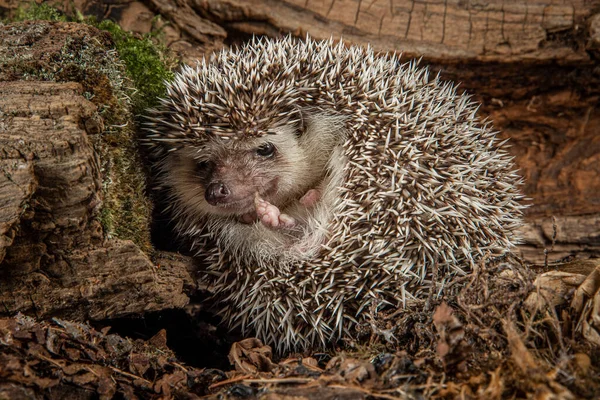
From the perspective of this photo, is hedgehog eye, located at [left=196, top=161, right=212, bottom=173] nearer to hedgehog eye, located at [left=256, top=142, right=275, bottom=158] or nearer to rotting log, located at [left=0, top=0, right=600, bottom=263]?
hedgehog eye, located at [left=256, top=142, right=275, bottom=158]

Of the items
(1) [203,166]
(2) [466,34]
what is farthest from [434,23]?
(1) [203,166]

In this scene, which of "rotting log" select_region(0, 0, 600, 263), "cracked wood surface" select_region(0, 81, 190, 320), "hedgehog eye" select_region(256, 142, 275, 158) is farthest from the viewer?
"rotting log" select_region(0, 0, 600, 263)

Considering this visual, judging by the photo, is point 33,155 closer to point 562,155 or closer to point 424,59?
point 424,59

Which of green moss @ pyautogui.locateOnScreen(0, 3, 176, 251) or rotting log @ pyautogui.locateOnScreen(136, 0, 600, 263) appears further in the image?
rotting log @ pyautogui.locateOnScreen(136, 0, 600, 263)

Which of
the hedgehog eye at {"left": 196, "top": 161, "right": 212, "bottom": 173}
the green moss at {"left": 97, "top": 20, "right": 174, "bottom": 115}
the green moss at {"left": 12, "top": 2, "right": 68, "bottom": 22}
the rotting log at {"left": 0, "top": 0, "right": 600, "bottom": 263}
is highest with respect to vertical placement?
the rotting log at {"left": 0, "top": 0, "right": 600, "bottom": 263}

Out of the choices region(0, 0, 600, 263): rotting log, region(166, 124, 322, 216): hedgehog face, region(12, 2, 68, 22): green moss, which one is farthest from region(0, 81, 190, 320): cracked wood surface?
region(0, 0, 600, 263): rotting log

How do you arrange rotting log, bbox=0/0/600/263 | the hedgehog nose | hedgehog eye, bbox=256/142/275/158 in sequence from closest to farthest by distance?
the hedgehog nose → hedgehog eye, bbox=256/142/275/158 → rotting log, bbox=0/0/600/263

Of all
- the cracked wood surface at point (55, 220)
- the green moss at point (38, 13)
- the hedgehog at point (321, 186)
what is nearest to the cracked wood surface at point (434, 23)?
the green moss at point (38, 13)

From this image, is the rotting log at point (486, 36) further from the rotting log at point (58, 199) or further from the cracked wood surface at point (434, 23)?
the rotting log at point (58, 199)
